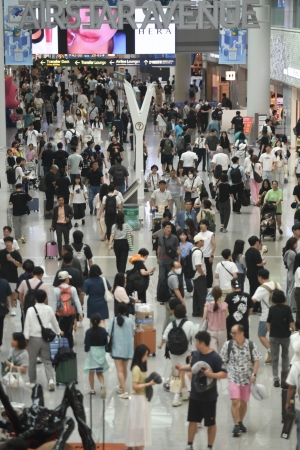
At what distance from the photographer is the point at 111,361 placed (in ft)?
41.1

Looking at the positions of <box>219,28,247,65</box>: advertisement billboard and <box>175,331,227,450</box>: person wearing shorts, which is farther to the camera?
<box>219,28,247,65</box>: advertisement billboard

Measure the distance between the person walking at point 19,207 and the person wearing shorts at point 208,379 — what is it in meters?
9.24

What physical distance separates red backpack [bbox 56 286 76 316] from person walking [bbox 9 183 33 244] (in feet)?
21.5

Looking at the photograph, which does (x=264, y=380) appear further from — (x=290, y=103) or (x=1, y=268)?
(x=290, y=103)

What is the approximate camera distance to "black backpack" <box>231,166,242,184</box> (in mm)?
21031

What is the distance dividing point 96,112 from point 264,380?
25931 millimetres

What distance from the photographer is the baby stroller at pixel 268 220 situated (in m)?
19.2

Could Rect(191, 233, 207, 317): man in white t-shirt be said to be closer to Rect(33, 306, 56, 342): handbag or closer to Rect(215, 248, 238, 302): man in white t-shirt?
Rect(215, 248, 238, 302): man in white t-shirt

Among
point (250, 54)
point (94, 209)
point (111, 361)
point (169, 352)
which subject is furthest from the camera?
point (250, 54)

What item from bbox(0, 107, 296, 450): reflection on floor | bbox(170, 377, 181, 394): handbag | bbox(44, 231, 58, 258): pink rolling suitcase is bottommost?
bbox(0, 107, 296, 450): reflection on floor

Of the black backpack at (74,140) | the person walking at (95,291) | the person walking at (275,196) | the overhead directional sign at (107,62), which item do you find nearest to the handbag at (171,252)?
the person walking at (95,291)

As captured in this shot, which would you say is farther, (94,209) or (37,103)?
(37,103)

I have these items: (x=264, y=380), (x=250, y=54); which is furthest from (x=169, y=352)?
(x=250, y=54)

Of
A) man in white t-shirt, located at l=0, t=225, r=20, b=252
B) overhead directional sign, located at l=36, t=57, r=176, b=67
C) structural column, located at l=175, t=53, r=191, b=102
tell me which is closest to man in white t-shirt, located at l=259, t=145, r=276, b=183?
man in white t-shirt, located at l=0, t=225, r=20, b=252
